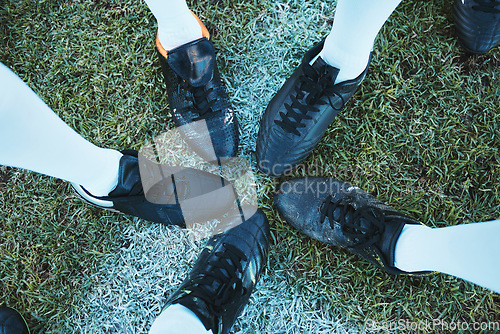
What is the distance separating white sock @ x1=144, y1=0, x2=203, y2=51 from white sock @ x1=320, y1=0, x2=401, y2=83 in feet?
2.32

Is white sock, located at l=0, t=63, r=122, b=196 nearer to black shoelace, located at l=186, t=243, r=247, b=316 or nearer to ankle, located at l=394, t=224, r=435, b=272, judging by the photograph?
black shoelace, located at l=186, t=243, r=247, b=316

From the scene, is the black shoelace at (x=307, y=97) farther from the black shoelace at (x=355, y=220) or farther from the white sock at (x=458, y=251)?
the white sock at (x=458, y=251)

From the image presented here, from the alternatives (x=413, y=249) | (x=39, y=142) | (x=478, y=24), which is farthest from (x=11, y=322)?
(x=478, y=24)

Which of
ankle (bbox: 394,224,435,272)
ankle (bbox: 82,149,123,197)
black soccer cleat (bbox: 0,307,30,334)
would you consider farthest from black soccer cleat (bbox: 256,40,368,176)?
black soccer cleat (bbox: 0,307,30,334)

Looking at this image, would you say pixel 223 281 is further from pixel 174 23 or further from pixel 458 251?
pixel 174 23

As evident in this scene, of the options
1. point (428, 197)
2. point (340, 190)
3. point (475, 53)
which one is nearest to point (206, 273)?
point (340, 190)

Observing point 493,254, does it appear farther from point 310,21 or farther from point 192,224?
point 310,21

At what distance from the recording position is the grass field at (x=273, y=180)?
1.86m

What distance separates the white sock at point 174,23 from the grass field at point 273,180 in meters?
0.30

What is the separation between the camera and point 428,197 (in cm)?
190

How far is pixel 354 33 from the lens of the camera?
54.4 inches

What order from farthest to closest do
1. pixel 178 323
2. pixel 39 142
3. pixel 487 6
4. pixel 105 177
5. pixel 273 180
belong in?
1. pixel 273 180
2. pixel 487 6
3. pixel 105 177
4. pixel 178 323
5. pixel 39 142

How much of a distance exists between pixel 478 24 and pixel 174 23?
5.53 feet

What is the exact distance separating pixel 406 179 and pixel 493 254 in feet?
2.94
